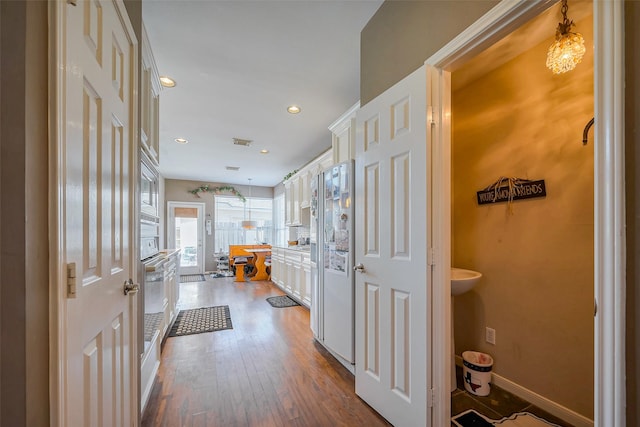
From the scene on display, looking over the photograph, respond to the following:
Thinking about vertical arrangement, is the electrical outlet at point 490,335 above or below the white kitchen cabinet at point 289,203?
below

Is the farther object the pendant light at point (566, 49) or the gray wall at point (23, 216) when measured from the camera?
the pendant light at point (566, 49)

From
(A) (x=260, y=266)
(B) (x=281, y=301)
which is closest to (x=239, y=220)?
(A) (x=260, y=266)

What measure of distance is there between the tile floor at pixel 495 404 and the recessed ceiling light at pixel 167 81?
3.68 meters

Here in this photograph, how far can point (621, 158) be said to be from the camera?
2.43 feet

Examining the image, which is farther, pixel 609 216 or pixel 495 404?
pixel 495 404

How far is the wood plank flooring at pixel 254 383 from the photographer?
1.74m

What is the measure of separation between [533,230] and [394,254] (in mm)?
1153

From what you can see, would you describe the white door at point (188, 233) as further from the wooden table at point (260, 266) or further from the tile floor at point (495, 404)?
the tile floor at point (495, 404)

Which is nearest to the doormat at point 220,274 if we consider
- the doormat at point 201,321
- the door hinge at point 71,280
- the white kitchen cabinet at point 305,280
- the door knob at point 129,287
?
the doormat at point 201,321

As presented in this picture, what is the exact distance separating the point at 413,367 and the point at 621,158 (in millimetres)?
1314

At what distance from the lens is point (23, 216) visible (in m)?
0.62

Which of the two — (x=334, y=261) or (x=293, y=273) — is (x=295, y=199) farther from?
(x=334, y=261)

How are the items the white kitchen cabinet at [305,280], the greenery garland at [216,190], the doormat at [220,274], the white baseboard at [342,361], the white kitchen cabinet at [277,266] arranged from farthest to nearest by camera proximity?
the greenery garland at [216,190] < the doormat at [220,274] < the white kitchen cabinet at [277,266] < the white kitchen cabinet at [305,280] < the white baseboard at [342,361]

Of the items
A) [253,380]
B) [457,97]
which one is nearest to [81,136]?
[253,380]
